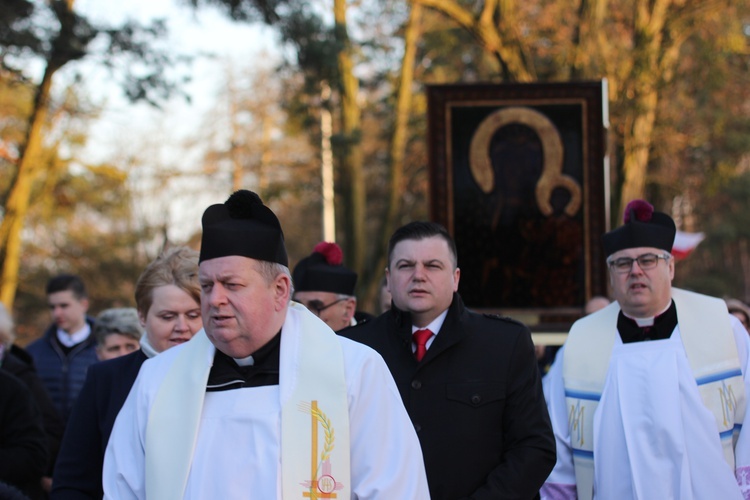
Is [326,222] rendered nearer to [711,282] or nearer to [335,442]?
[711,282]

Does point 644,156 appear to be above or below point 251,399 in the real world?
above

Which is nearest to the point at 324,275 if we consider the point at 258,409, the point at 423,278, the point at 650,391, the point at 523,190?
the point at 423,278

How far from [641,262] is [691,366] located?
0.58m

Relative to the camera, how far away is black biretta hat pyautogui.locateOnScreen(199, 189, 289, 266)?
347 cm

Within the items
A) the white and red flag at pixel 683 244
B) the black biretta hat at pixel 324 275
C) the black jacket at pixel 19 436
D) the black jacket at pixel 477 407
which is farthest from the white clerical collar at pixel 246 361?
the white and red flag at pixel 683 244

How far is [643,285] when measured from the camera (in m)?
5.50

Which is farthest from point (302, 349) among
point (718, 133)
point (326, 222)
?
point (326, 222)

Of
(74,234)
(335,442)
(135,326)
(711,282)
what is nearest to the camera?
(335,442)

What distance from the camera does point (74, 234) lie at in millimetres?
28750

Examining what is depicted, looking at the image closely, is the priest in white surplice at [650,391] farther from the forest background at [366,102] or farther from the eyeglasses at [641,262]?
the forest background at [366,102]

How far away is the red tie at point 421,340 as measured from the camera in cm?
482

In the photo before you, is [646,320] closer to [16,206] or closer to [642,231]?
[642,231]

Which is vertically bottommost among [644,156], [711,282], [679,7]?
[711,282]

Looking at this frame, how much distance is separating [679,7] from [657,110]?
183 centimetres
